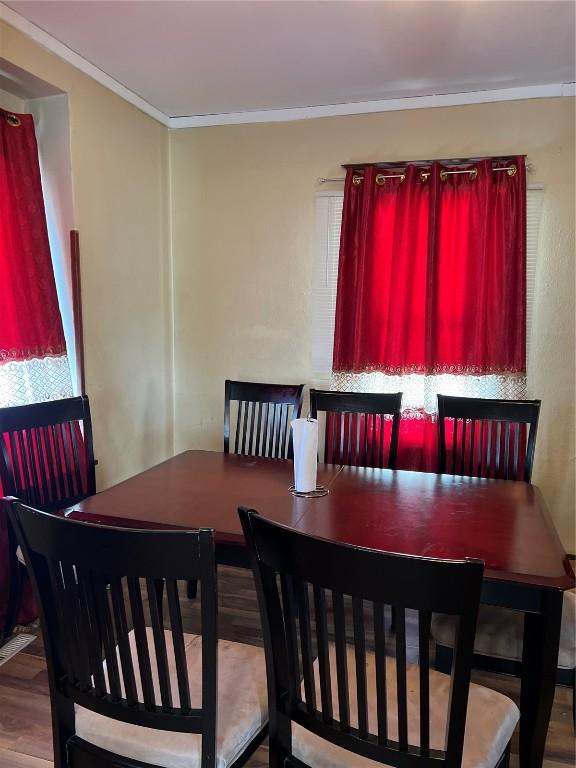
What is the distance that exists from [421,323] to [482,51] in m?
1.30

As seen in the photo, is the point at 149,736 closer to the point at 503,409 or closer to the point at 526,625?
the point at 526,625

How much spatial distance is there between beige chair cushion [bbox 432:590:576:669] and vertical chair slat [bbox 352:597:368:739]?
789 mm

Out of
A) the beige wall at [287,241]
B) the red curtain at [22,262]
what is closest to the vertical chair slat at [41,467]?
the red curtain at [22,262]

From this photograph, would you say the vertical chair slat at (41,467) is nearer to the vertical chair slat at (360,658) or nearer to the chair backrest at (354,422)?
the chair backrest at (354,422)

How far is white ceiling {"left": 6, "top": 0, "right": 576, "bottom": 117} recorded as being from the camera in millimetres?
2199

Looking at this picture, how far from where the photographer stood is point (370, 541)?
1.59 metres

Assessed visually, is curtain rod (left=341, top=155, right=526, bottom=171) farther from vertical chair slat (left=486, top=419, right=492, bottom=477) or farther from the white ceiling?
vertical chair slat (left=486, top=419, right=492, bottom=477)

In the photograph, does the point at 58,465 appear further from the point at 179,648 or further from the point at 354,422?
the point at 179,648

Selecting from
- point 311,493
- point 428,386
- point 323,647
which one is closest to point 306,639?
point 323,647

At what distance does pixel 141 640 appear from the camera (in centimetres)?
116

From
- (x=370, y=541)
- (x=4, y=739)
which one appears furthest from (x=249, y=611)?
(x=370, y=541)

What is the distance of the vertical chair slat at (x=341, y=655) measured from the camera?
107 centimetres

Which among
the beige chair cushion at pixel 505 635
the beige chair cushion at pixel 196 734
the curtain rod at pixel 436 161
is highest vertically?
the curtain rod at pixel 436 161

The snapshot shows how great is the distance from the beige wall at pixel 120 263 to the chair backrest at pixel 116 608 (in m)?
1.82
